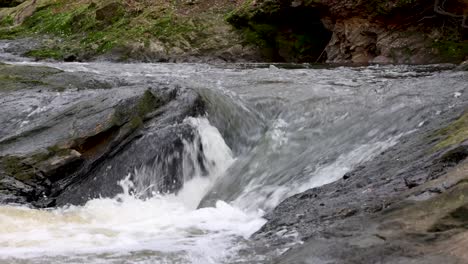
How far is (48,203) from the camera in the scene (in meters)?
6.41

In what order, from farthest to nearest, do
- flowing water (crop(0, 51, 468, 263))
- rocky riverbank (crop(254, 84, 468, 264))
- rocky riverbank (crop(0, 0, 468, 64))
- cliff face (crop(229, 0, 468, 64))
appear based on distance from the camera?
rocky riverbank (crop(0, 0, 468, 64)), cliff face (crop(229, 0, 468, 64)), flowing water (crop(0, 51, 468, 263)), rocky riverbank (crop(254, 84, 468, 264))

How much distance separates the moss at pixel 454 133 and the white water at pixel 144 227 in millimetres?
1563

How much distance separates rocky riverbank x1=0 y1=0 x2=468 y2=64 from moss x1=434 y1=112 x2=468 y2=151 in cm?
793

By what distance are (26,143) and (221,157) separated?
2217 mm

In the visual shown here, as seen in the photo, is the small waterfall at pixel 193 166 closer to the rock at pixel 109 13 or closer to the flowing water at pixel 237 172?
the flowing water at pixel 237 172

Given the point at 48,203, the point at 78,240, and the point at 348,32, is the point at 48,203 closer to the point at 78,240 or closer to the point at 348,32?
the point at 78,240

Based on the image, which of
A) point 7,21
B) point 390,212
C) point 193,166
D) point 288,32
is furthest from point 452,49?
point 7,21

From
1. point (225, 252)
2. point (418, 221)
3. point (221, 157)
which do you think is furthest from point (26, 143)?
point (418, 221)

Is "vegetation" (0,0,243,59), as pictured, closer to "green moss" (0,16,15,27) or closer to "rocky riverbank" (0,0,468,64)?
"rocky riverbank" (0,0,468,64)

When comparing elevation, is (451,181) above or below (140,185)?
above

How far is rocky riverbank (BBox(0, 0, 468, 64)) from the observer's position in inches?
519

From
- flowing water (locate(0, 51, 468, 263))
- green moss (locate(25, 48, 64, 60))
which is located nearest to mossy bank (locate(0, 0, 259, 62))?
green moss (locate(25, 48, 64, 60))

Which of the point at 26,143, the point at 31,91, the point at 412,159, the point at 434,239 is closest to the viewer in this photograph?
the point at 434,239

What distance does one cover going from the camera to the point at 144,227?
5.30 metres
